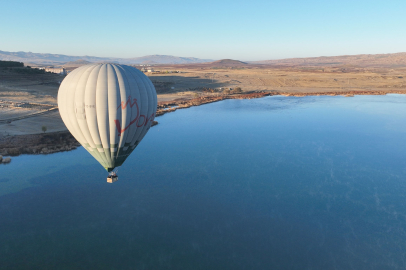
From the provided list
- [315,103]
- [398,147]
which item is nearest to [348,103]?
[315,103]

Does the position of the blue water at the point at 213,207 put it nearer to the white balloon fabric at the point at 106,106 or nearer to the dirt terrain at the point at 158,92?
the white balloon fabric at the point at 106,106

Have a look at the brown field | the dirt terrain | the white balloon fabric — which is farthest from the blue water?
the brown field

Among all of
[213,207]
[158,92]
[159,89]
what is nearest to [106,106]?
[213,207]

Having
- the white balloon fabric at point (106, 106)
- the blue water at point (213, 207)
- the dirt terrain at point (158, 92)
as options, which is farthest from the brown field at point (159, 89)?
the white balloon fabric at point (106, 106)

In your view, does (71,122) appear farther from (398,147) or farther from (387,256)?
(398,147)

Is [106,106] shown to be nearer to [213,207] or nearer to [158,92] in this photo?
[213,207]

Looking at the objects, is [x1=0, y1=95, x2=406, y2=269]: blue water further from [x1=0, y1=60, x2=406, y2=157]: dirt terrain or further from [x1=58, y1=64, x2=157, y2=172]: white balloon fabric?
[x1=0, y1=60, x2=406, y2=157]: dirt terrain
